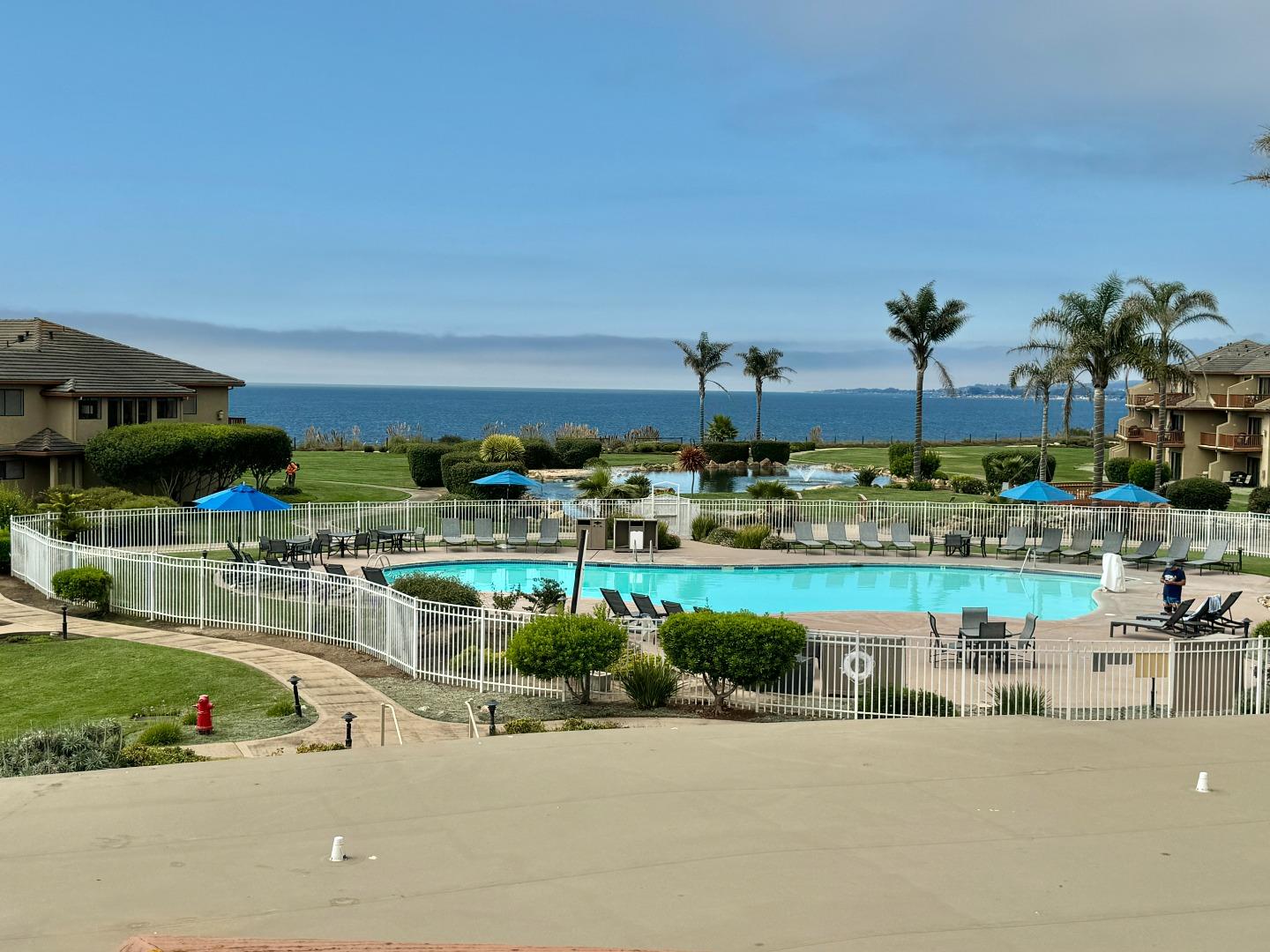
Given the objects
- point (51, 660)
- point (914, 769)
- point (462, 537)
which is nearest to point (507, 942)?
point (914, 769)

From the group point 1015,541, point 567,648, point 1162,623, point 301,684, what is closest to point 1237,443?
point 1015,541

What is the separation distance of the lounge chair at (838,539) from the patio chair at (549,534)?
24.4 feet

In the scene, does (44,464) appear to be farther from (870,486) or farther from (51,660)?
(870,486)

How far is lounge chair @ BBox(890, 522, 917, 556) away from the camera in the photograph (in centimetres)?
3322

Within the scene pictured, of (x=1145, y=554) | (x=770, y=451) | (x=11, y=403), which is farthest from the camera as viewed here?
(x=770, y=451)

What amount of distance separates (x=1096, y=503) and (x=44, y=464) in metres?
34.1

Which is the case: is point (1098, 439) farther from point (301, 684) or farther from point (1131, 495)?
point (301, 684)

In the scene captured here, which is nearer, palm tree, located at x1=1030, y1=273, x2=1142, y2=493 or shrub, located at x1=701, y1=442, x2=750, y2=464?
palm tree, located at x1=1030, y1=273, x2=1142, y2=493

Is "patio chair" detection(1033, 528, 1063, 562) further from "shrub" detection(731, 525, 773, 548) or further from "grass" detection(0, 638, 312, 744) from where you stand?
"grass" detection(0, 638, 312, 744)

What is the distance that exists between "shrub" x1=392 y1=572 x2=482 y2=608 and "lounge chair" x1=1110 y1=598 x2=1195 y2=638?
37.5ft

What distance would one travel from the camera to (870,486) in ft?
166

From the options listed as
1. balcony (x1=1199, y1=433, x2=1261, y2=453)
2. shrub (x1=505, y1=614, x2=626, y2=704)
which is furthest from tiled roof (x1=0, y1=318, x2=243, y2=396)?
balcony (x1=1199, y1=433, x2=1261, y2=453)

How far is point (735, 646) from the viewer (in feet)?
49.8

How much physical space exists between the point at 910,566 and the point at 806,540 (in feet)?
9.95
